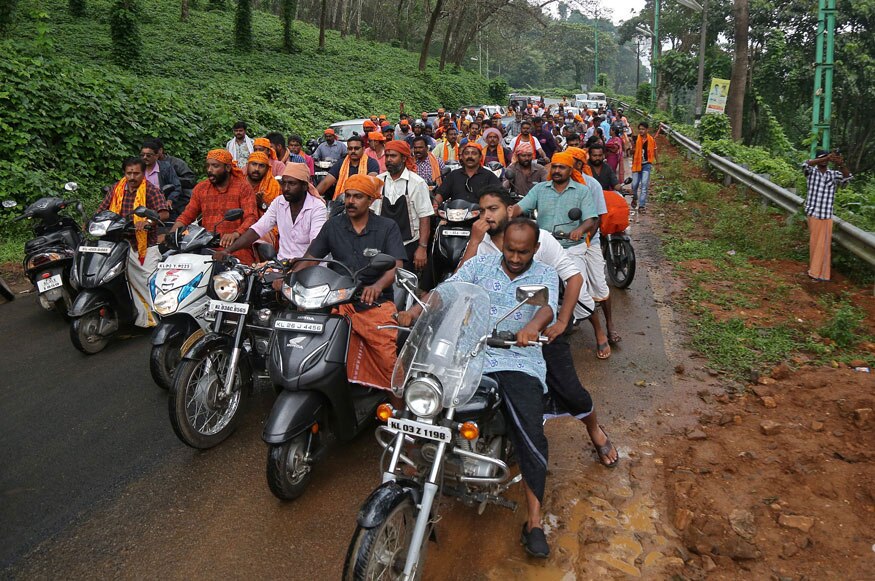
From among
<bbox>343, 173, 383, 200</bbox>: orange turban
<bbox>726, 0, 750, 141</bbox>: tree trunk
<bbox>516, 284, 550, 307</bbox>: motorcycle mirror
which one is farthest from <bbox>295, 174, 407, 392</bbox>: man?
<bbox>726, 0, 750, 141</bbox>: tree trunk

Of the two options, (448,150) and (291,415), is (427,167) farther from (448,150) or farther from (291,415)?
(291,415)

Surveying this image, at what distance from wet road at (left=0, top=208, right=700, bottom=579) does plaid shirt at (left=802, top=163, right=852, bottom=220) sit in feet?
12.6

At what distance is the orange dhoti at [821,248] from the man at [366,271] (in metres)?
5.94

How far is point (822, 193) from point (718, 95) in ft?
34.3

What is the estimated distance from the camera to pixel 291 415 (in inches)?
139

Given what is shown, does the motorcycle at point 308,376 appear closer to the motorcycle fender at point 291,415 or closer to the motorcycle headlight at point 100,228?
the motorcycle fender at point 291,415

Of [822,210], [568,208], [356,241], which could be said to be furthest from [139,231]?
[822,210]

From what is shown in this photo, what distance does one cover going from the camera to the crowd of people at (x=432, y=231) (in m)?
3.31

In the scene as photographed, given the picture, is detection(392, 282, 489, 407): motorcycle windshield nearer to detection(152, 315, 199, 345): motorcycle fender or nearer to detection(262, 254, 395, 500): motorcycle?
detection(262, 254, 395, 500): motorcycle

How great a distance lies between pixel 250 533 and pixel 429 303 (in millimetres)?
1709

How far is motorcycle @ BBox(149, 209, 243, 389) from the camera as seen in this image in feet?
15.8

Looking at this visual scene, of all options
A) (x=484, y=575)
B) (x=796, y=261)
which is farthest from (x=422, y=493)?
(x=796, y=261)

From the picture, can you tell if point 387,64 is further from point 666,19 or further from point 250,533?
point 250,533

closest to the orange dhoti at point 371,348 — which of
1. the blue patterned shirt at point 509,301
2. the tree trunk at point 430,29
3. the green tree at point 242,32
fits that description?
the blue patterned shirt at point 509,301
